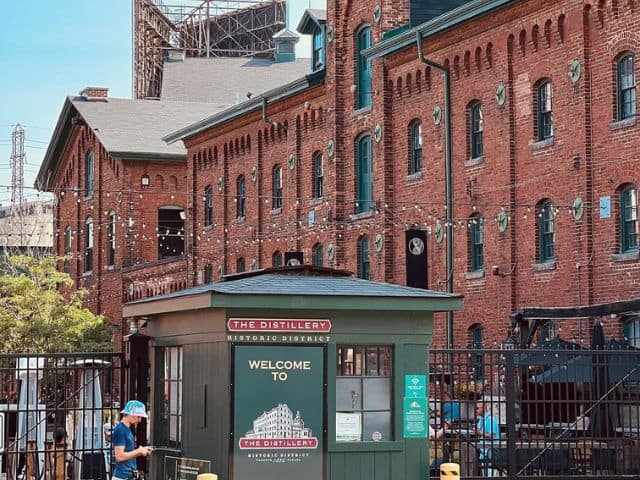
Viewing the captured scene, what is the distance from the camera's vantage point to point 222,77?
78062mm

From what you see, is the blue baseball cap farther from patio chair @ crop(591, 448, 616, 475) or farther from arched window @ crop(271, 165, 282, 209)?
arched window @ crop(271, 165, 282, 209)

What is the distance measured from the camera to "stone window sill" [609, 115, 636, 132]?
109 feet

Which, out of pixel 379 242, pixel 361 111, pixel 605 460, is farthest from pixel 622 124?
pixel 605 460

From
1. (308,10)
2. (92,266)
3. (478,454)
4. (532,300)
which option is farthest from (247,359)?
(92,266)

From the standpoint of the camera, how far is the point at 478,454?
2045 cm

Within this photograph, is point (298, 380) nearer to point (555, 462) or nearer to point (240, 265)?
point (555, 462)

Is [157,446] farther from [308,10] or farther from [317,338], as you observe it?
[308,10]

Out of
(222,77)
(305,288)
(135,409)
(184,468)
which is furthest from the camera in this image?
Result: (222,77)

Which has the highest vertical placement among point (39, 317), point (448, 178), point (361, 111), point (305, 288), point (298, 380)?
point (361, 111)

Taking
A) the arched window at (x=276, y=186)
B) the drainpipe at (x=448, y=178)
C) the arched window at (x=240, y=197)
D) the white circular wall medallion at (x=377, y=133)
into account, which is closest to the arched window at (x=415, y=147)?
the white circular wall medallion at (x=377, y=133)

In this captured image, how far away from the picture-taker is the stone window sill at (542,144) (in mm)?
35938

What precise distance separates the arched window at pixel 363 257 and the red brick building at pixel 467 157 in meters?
0.06

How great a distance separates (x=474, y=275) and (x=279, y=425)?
21.9 metres

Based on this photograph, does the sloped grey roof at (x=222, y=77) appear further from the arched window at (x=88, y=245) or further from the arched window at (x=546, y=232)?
the arched window at (x=546, y=232)
